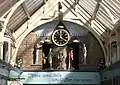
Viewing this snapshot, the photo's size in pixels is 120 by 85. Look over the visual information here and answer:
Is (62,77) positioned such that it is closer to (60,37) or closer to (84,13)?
(60,37)

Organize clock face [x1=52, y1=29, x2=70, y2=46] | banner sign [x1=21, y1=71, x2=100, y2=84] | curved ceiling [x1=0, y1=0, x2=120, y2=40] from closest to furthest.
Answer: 1. curved ceiling [x1=0, y1=0, x2=120, y2=40]
2. banner sign [x1=21, y1=71, x2=100, y2=84]
3. clock face [x1=52, y1=29, x2=70, y2=46]

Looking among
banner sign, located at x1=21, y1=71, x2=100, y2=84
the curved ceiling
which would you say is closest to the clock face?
the curved ceiling

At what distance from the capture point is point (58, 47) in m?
26.3

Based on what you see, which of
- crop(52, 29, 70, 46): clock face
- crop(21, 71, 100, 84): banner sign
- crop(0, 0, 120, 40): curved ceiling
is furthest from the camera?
crop(52, 29, 70, 46): clock face

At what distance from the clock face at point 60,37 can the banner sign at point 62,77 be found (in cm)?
243

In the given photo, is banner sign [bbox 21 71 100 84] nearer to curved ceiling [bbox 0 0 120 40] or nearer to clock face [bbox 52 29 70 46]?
clock face [bbox 52 29 70 46]

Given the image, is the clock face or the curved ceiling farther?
the clock face

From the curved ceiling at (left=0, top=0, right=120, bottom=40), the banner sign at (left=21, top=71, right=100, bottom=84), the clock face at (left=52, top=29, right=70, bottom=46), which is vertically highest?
the curved ceiling at (left=0, top=0, right=120, bottom=40)

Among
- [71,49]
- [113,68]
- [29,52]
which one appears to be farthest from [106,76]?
[29,52]

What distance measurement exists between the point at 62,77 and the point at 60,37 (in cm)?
298

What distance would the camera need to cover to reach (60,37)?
26.3 meters

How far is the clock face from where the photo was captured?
2630cm

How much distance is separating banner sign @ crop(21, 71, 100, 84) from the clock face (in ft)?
7.98

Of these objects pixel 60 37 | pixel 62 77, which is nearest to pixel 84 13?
pixel 60 37
